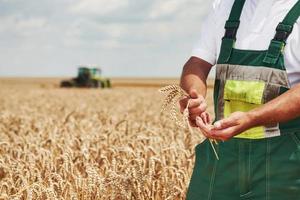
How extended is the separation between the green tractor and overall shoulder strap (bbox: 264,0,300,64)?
139 feet

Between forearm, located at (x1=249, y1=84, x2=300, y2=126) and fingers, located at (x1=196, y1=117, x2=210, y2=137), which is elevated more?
forearm, located at (x1=249, y1=84, x2=300, y2=126)

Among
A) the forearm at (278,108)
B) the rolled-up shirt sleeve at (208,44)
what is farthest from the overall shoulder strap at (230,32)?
the forearm at (278,108)

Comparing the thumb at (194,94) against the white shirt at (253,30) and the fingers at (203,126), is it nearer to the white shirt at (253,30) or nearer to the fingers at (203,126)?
Answer: the fingers at (203,126)

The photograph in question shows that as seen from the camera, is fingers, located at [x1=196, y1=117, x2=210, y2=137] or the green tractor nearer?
fingers, located at [x1=196, y1=117, x2=210, y2=137]

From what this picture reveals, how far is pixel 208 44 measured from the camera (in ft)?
10.7

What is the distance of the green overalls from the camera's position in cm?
295

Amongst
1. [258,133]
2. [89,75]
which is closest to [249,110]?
[258,133]

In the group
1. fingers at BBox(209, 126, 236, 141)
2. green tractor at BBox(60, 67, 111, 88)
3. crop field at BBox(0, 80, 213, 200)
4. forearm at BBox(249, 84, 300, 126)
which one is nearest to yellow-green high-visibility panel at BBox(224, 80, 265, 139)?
forearm at BBox(249, 84, 300, 126)

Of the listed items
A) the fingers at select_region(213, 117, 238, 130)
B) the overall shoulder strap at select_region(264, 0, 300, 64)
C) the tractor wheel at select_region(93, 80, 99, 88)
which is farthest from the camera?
the tractor wheel at select_region(93, 80, 99, 88)

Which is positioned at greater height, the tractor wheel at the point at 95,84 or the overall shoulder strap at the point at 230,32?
the overall shoulder strap at the point at 230,32

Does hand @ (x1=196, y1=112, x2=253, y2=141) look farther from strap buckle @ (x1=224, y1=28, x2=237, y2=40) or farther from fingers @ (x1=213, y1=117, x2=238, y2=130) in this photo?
strap buckle @ (x1=224, y1=28, x2=237, y2=40)

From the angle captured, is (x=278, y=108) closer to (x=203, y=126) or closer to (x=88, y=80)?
(x=203, y=126)

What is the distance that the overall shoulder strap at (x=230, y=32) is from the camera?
3.09 m

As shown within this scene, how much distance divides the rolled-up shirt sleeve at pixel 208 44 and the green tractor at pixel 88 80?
4197 centimetres
